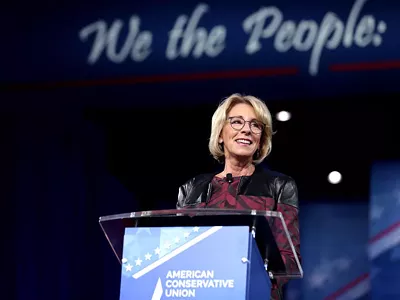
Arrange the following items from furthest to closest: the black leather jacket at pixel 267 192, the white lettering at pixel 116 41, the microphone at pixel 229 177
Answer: the white lettering at pixel 116 41
the microphone at pixel 229 177
the black leather jacket at pixel 267 192

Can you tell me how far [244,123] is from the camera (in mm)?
2402

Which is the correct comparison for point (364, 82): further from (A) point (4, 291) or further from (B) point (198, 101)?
(A) point (4, 291)

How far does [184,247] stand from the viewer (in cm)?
190

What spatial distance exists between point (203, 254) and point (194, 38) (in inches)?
117

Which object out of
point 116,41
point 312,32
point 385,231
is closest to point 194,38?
point 116,41

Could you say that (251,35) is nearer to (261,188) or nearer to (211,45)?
(211,45)

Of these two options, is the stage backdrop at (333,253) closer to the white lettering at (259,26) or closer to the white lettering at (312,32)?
the white lettering at (312,32)

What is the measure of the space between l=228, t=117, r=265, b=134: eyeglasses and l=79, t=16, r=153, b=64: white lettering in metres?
2.40

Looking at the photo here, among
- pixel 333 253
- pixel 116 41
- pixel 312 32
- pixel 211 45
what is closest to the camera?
pixel 312 32

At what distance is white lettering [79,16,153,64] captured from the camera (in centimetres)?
474

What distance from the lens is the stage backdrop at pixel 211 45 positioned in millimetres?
4461

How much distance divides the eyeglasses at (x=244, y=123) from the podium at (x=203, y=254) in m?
0.51

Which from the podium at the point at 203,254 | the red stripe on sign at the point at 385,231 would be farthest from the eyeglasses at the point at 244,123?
the red stripe on sign at the point at 385,231

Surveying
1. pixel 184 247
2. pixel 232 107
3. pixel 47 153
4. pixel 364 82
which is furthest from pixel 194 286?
pixel 47 153
